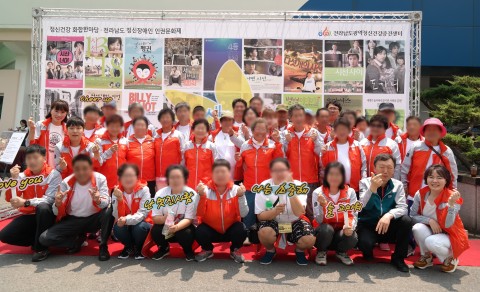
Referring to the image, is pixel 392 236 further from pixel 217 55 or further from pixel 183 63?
pixel 183 63

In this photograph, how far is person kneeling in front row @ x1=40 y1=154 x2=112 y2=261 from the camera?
4070mm

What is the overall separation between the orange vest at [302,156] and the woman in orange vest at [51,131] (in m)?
3.05

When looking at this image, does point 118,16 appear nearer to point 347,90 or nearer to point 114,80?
point 114,80

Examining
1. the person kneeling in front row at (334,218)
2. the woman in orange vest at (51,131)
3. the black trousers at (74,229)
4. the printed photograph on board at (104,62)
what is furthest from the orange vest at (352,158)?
the printed photograph on board at (104,62)

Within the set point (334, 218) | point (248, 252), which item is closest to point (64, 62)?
point (248, 252)

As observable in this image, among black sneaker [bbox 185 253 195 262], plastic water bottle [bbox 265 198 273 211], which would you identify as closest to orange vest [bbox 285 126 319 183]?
Result: plastic water bottle [bbox 265 198 273 211]

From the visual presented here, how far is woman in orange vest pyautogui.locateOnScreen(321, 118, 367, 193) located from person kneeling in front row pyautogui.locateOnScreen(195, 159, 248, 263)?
1.30 meters

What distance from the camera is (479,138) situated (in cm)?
625

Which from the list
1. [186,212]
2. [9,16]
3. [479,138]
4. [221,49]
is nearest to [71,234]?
[186,212]

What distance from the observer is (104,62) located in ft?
21.4

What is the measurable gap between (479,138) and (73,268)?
21.2 ft

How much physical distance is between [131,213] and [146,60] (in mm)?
3289

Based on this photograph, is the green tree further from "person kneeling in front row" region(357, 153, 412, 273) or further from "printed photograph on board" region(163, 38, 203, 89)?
"printed photograph on board" region(163, 38, 203, 89)

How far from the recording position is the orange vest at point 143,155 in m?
4.73
